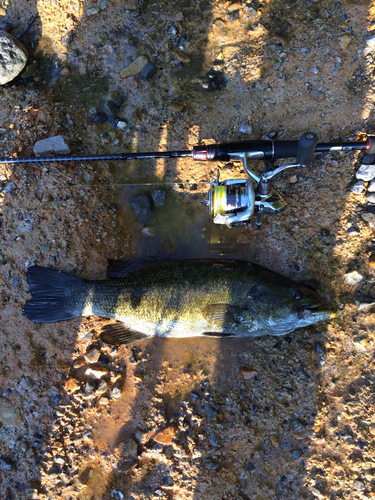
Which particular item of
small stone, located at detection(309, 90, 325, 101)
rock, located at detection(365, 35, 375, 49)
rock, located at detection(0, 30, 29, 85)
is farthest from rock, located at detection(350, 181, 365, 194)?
rock, located at detection(0, 30, 29, 85)

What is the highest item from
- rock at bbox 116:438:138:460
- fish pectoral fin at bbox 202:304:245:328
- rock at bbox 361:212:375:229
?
rock at bbox 361:212:375:229

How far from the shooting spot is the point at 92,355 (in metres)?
3.90

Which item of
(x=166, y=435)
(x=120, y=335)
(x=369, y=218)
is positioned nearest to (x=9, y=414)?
(x=120, y=335)

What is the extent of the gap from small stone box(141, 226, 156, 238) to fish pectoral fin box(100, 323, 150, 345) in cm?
130

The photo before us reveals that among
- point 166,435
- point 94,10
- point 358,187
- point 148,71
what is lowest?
point 166,435

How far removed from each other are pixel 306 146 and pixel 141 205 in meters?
2.27

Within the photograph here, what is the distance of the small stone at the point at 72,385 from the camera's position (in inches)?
150

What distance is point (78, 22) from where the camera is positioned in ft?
14.2

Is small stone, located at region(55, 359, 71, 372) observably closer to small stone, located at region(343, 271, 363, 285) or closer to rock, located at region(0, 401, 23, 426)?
rock, located at region(0, 401, 23, 426)

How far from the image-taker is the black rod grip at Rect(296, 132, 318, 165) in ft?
9.57

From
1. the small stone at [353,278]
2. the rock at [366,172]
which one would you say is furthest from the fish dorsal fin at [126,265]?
the rock at [366,172]

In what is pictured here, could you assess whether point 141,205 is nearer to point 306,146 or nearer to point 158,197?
point 158,197

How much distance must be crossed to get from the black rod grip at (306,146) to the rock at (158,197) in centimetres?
190

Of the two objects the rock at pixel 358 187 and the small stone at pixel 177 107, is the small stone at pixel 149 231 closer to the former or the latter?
the small stone at pixel 177 107
